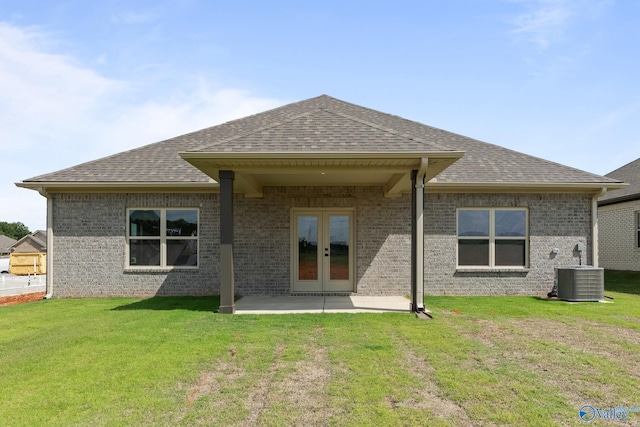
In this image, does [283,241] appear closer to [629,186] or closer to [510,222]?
[510,222]

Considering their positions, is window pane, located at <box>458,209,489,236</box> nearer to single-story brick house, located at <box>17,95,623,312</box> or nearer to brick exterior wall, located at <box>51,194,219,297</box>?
single-story brick house, located at <box>17,95,623,312</box>

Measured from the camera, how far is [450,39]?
9.25 metres

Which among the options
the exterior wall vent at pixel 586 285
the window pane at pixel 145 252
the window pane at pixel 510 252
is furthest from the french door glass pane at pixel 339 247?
the exterior wall vent at pixel 586 285

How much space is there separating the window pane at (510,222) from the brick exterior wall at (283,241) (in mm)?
245

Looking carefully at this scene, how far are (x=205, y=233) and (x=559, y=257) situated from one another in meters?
9.82

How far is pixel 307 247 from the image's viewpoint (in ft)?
36.1

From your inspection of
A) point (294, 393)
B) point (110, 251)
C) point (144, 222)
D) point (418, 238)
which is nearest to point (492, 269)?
point (418, 238)

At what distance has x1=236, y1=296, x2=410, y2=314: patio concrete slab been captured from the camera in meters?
8.46

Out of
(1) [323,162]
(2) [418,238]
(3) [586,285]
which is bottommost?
(3) [586,285]

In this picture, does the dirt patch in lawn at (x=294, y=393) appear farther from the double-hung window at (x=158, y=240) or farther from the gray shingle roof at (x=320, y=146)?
the double-hung window at (x=158, y=240)

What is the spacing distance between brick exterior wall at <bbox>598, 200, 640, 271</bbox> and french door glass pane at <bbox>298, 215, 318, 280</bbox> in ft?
42.4

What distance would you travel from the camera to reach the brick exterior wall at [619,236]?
49.8ft

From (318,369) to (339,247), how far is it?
20.9 feet

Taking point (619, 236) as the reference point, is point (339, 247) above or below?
below
